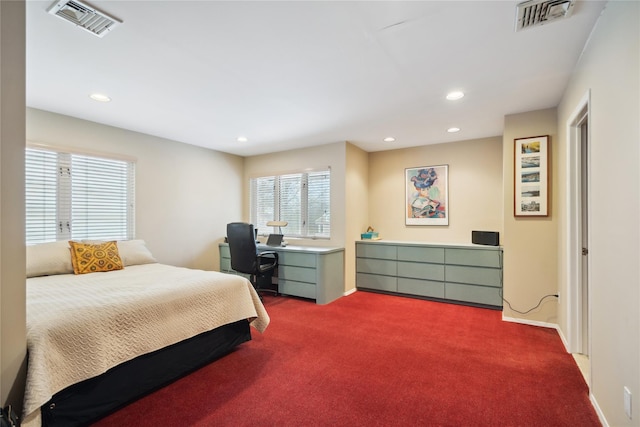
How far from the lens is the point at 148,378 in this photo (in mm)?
2078

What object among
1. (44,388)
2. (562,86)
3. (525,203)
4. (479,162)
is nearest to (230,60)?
(44,388)

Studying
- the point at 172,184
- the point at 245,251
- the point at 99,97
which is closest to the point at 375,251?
the point at 245,251

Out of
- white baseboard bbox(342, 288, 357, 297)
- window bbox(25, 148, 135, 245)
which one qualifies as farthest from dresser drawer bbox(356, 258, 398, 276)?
window bbox(25, 148, 135, 245)

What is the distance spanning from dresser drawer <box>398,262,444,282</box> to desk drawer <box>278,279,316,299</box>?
1.39 meters

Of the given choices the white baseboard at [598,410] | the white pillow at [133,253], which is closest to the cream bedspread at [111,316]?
the white pillow at [133,253]

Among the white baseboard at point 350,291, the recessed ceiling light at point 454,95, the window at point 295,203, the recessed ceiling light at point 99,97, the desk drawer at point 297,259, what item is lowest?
the white baseboard at point 350,291

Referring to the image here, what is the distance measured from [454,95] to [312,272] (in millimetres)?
2789

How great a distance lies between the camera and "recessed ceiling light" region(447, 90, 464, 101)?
2.88 metres

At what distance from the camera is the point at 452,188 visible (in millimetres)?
4758

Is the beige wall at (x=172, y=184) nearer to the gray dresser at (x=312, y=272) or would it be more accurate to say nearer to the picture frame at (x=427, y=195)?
the gray dresser at (x=312, y=272)

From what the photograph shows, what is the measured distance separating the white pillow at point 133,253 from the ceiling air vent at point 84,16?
96.3 inches

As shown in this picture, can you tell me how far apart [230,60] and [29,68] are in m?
1.64

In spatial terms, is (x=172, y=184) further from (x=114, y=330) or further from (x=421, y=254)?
(x=421, y=254)

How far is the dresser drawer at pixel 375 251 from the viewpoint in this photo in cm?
468
